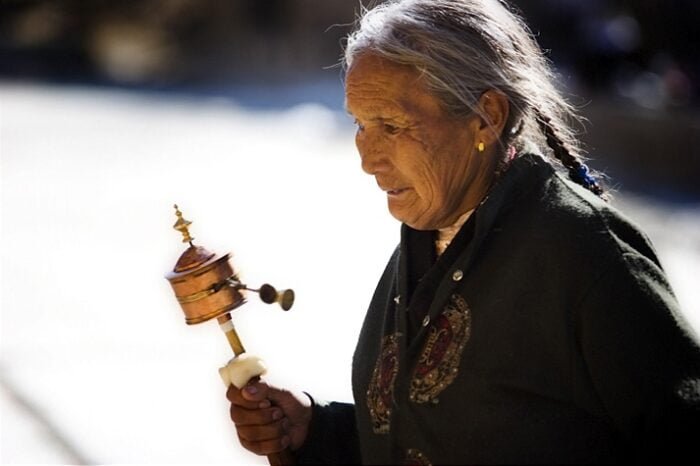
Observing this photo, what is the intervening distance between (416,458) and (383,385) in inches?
7.2

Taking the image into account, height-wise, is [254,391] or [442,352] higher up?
[254,391]

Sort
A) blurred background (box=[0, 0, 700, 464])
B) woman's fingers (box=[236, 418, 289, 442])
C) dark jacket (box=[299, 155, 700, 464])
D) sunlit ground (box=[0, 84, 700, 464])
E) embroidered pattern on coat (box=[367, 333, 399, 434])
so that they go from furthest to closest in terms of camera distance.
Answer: blurred background (box=[0, 0, 700, 464])
sunlit ground (box=[0, 84, 700, 464])
woman's fingers (box=[236, 418, 289, 442])
embroidered pattern on coat (box=[367, 333, 399, 434])
dark jacket (box=[299, 155, 700, 464])

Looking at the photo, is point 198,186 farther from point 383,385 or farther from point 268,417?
point 383,385

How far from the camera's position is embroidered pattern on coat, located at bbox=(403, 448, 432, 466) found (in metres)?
2.28

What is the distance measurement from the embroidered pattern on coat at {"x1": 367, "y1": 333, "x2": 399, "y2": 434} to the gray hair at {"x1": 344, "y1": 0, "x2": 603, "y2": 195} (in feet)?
1.53

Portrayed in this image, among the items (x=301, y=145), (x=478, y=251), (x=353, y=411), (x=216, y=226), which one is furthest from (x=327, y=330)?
(x=301, y=145)

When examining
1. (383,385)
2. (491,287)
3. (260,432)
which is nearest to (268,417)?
(260,432)

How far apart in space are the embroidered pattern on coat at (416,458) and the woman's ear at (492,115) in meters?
0.61

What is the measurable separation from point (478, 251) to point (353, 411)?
0.57 metres

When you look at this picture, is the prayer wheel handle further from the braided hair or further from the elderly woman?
the braided hair

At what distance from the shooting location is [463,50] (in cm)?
232

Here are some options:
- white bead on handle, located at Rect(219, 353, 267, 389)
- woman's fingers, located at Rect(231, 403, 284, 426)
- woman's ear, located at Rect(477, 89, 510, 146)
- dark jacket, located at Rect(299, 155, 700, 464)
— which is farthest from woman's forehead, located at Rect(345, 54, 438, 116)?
woman's fingers, located at Rect(231, 403, 284, 426)

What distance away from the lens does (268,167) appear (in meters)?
12.2

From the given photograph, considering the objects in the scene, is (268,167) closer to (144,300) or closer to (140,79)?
(144,300)
